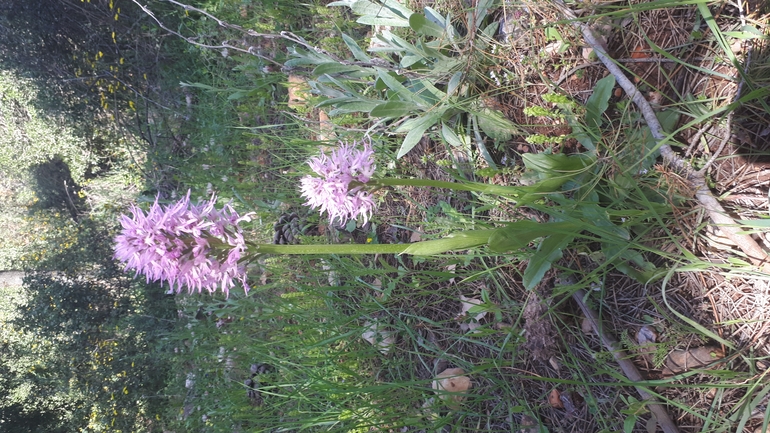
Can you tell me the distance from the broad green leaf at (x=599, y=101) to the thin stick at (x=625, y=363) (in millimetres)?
661

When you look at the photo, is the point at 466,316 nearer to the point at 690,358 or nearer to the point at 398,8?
the point at 690,358

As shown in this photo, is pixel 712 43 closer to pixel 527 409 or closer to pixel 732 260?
pixel 732 260

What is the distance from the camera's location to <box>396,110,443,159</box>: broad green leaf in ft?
7.12

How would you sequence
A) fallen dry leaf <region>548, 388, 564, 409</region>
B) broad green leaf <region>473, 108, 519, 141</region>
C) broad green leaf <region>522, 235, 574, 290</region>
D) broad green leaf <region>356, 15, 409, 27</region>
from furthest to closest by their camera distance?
broad green leaf <region>356, 15, 409, 27</region>
broad green leaf <region>473, 108, 519, 141</region>
fallen dry leaf <region>548, 388, 564, 409</region>
broad green leaf <region>522, 235, 574, 290</region>

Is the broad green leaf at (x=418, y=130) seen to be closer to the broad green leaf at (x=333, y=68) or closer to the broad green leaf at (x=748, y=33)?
the broad green leaf at (x=333, y=68)

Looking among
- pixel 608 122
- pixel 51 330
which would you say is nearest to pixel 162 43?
pixel 51 330

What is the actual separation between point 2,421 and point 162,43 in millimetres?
4533

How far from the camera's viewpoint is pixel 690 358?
1635mm

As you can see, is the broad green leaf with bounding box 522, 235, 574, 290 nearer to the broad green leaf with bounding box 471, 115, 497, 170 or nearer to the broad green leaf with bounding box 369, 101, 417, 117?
the broad green leaf with bounding box 471, 115, 497, 170

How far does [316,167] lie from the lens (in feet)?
4.86

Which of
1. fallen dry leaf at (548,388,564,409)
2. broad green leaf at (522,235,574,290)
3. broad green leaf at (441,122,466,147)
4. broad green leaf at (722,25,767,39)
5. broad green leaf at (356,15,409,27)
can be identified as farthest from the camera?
broad green leaf at (356,15,409,27)

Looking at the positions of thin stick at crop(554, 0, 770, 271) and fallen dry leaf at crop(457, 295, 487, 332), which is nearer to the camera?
thin stick at crop(554, 0, 770, 271)

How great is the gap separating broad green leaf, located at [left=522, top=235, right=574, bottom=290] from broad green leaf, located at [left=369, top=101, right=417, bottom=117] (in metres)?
0.90

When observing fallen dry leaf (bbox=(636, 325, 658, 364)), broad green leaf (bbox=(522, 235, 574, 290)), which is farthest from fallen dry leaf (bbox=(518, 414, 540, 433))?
broad green leaf (bbox=(522, 235, 574, 290))
